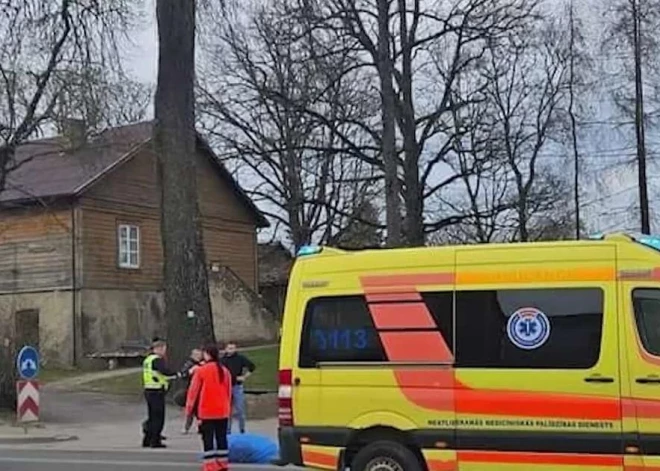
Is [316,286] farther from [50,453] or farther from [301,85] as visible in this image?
[301,85]

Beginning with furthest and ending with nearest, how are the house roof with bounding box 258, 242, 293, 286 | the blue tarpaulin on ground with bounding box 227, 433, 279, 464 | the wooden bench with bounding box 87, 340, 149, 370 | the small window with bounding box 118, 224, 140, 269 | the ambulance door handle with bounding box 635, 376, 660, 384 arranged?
the house roof with bounding box 258, 242, 293, 286, the small window with bounding box 118, 224, 140, 269, the wooden bench with bounding box 87, 340, 149, 370, the blue tarpaulin on ground with bounding box 227, 433, 279, 464, the ambulance door handle with bounding box 635, 376, 660, 384

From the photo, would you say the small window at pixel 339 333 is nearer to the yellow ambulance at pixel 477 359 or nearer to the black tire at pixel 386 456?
the yellow ambulance at pixel 477 359

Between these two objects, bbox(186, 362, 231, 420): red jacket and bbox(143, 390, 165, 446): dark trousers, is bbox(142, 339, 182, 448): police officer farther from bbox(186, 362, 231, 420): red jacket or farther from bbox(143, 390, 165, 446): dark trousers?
bbox(186, 362, 231, 420): red jacket

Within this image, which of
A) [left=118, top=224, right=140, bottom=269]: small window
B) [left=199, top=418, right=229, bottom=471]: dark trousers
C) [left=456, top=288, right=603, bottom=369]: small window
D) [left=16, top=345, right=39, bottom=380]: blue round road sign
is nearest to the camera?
[left=456, top=288, right=603, bottom=369]: small window

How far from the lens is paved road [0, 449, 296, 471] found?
1633cm

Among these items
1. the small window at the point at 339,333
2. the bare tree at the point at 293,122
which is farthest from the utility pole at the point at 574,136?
the small window at the point at 339,333

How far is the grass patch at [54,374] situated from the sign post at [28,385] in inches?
533

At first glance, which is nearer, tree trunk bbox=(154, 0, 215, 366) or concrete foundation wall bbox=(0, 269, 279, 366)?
tree trunk bbox=(154, 0, 215, 366)

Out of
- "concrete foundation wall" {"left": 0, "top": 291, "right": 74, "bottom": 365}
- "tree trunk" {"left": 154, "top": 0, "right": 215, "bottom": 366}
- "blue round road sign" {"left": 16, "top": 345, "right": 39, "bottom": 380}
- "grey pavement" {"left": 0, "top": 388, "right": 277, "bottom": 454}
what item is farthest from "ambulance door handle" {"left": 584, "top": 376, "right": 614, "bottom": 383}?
"concrete foundation wall" {"left": 0, "top": 291, "right": 74, "bottom": 365}

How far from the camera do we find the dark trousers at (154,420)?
66.7 ft

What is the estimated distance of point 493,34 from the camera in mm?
36500

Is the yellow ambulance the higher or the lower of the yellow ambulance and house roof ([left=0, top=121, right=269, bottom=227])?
the lower

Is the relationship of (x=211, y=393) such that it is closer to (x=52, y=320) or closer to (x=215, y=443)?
(x=215, y=443)

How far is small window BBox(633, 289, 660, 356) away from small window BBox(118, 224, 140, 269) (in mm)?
35874
